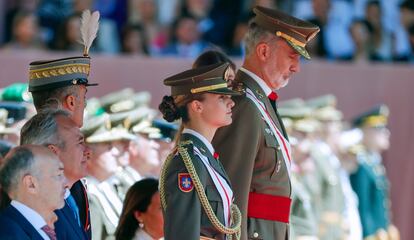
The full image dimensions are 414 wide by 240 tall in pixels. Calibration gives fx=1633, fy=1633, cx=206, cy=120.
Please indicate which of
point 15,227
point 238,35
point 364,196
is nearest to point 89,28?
point 15,227

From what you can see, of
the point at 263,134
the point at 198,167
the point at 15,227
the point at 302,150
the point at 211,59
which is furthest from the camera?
the point at 302,150

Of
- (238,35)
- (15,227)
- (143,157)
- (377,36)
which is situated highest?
(377,36)

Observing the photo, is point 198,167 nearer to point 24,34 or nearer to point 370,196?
point 24,34

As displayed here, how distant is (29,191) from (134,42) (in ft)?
21.6

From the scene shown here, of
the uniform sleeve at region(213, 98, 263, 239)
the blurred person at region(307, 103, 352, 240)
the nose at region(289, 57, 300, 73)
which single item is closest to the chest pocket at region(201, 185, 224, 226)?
the uniform sleeve at region(213, 98, 263, 239)

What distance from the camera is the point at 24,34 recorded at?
11336 millimetres

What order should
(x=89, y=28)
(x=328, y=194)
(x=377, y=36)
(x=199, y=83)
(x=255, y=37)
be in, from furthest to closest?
1. (x=377, y=36)
2. (x=328, y=194)
3. (x=255, y=37)
4. (x=89, y=28)
5. (x=199, y=83)

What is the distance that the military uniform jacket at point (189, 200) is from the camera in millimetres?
6125

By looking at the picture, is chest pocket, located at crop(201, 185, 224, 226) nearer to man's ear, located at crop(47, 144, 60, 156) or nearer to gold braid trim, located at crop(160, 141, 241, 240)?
gold braid trim, located at crop(160, 141, 241, 240)

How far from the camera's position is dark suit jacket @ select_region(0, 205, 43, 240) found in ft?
18.0

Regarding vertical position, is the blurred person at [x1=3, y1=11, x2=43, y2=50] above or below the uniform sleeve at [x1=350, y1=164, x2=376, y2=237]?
above

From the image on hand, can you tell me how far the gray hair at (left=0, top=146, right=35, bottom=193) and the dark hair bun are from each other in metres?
0.96

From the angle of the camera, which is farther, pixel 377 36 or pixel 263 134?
pixel 377 36

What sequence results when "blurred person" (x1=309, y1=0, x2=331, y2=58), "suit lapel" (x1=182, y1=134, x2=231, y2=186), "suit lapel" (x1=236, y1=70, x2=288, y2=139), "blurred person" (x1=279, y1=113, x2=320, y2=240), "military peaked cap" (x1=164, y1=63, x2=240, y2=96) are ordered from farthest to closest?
"blurred person" (x1=309, y1=0, x2=331, y2=58) → "blurred person" (x1=279, y1=113, x2=320, y2=240) → "suit lapel" (x1=236, y1=70, x2=288, y2=139) → "military peaked cap" (x1=164, y1=63, x2=240, y2=96) → "suit lapel" (x1=182, y1=134, x2=231, y2=186)
